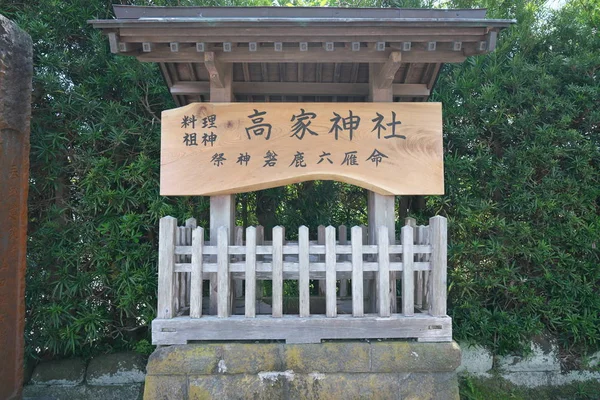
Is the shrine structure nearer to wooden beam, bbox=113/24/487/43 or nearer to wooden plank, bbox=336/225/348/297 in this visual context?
wooden beam, bbox=113/24/487/43

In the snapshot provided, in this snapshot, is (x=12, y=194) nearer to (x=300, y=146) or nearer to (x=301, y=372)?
(x=300, y=146)

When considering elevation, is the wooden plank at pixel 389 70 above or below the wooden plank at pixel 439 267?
above

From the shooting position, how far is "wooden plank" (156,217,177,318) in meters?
3.12

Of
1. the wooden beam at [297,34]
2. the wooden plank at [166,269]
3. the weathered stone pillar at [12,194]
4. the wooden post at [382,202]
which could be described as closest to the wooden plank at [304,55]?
the wooden beam at [297,34]

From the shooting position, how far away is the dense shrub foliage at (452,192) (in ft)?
14.0

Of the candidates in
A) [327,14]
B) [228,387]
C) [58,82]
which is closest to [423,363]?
[228,387]

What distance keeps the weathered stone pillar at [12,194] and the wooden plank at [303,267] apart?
2371mm

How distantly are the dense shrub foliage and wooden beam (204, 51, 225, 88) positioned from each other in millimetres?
1387

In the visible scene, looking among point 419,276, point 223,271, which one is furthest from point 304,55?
point 419,276

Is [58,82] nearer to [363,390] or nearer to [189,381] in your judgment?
[189,381]

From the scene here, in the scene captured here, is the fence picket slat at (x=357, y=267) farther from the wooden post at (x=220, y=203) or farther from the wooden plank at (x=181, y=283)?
the wooden plank at (x=181, y=283)

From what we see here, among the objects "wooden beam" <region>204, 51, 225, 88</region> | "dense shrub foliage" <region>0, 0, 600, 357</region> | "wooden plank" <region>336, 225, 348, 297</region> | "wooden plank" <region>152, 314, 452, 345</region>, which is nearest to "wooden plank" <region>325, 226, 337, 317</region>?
"wooden plank" <region>152, 314, 452, 345</region>

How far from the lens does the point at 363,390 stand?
307 centimetres

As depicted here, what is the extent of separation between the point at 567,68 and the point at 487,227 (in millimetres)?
2052
